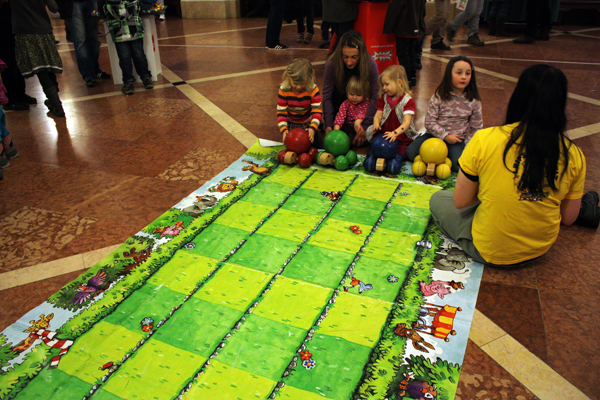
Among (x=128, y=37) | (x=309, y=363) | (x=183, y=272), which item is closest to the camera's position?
(x=309, y=363)

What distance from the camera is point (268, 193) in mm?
3945

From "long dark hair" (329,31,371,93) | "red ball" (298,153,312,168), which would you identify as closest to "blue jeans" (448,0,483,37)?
"long dark hair" (329,31,371,93)

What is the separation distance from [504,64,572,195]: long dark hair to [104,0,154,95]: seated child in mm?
5333

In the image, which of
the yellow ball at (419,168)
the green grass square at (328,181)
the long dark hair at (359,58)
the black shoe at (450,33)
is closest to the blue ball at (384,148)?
the yellow ball at (419,168)

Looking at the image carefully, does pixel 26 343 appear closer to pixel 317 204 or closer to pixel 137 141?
pixel 317 204

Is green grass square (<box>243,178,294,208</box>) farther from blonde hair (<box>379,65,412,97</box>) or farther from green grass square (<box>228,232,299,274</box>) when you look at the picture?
blonde hair (<box>379,65,412,97</box>)

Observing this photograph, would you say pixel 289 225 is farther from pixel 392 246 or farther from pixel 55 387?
pixel 55 387

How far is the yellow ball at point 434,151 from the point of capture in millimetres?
4020

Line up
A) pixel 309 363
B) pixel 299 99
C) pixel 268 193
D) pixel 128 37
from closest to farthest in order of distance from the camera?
pixel 309 363
pixel 268 193
pixel 299 99
pixel 128 37

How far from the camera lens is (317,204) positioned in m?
3.77

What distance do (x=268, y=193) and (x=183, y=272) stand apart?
1184 millimetres

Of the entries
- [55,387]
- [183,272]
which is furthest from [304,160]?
[55,387]

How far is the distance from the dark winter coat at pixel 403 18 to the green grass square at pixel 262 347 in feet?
15.2

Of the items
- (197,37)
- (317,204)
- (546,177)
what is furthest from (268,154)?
(197,37)
